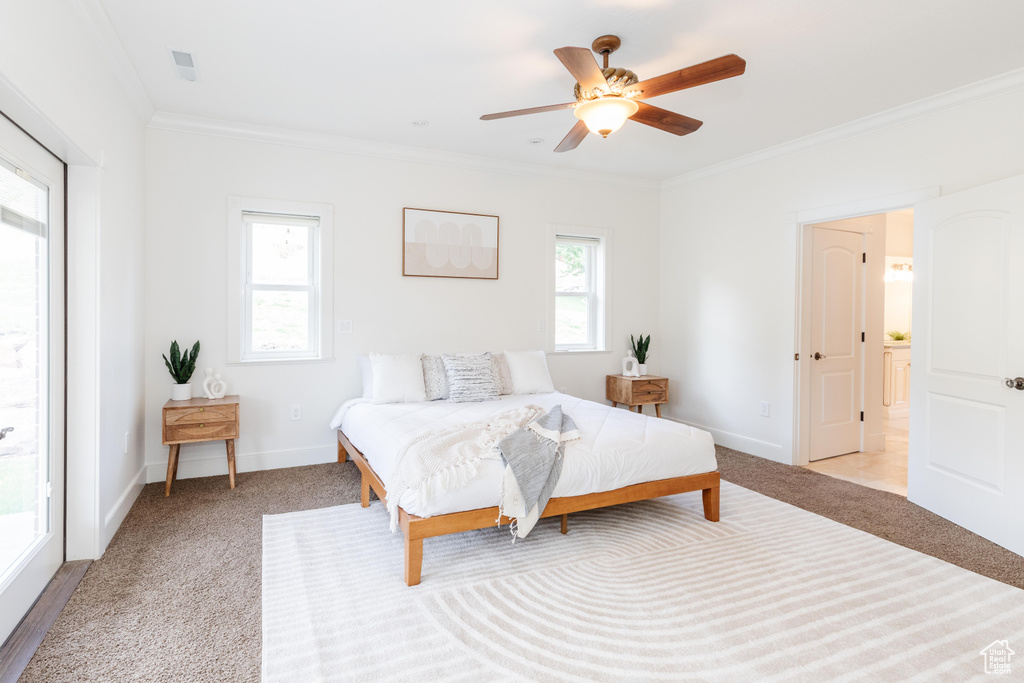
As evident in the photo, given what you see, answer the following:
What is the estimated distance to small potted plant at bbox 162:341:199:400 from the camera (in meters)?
3.68

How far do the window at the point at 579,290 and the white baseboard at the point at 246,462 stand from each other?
2.31 metres

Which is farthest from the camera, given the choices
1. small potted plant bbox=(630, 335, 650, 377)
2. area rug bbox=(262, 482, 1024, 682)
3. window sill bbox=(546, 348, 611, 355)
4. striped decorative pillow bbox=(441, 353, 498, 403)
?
small potted plant bbox=(630, 335, 650, 377)

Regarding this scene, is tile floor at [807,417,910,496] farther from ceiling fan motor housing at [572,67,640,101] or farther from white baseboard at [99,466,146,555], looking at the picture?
white baseboard at [99,466,146,555]

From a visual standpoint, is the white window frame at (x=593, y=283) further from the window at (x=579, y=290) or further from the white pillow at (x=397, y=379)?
the white pillow at (x=397, y=379)

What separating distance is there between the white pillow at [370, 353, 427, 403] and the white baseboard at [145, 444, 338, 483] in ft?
2.64

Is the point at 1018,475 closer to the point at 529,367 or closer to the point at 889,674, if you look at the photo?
the point at 889,674

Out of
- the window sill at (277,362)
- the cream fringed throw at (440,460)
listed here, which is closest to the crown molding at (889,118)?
the cream fringed throw at (440,460)

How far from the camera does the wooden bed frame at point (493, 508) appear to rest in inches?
93.5

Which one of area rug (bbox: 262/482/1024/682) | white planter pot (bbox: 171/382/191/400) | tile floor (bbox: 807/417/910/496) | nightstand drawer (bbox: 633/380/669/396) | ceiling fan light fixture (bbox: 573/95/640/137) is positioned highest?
ceiling fan light fixture (bbox: 573/95/640/137)

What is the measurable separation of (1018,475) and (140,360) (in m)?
5.23

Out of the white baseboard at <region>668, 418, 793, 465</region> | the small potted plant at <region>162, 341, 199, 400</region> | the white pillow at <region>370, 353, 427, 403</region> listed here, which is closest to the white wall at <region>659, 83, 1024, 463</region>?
the white baseboard at <region>668, 418, 793, 465</region>

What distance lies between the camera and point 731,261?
4.86 m

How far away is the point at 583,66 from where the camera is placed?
231cm

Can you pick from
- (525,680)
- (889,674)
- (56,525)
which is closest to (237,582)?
(56,525)
